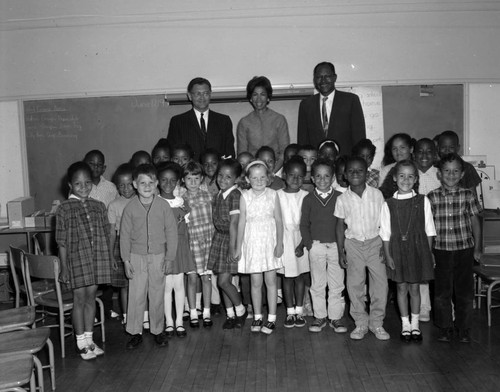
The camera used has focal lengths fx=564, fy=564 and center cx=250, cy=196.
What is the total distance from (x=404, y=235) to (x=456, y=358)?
32.6 inches

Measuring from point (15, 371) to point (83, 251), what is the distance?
149cm

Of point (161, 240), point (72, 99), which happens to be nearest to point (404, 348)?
point (161, 240)

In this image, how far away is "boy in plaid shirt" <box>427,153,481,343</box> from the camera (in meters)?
3.74

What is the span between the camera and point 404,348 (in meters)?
3.70

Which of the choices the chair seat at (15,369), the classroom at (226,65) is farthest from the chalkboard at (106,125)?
the chair seat at (15,369)

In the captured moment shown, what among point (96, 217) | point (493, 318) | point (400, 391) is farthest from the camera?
point (493, 318)

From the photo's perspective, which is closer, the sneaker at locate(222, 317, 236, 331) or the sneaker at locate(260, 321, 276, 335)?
the sneaker at locate(260, 321, 276, 335)

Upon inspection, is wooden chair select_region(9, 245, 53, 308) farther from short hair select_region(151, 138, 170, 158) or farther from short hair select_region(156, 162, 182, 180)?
short hair select_region(151, 138, 170, 158)

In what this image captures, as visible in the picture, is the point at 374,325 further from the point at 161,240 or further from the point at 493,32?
the point at 493,32

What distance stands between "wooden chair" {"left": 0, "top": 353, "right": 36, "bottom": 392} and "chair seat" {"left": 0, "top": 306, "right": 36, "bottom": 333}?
1.59ft

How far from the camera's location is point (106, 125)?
5.68 m

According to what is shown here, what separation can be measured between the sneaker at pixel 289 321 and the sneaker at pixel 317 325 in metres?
0.15

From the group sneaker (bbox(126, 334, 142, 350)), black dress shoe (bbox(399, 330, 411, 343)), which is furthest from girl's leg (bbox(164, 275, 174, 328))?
black dress shoe (bbox(399, 330, 411, 343))

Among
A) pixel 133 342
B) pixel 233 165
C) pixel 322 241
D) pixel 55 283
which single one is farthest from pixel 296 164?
pixel 55 283
